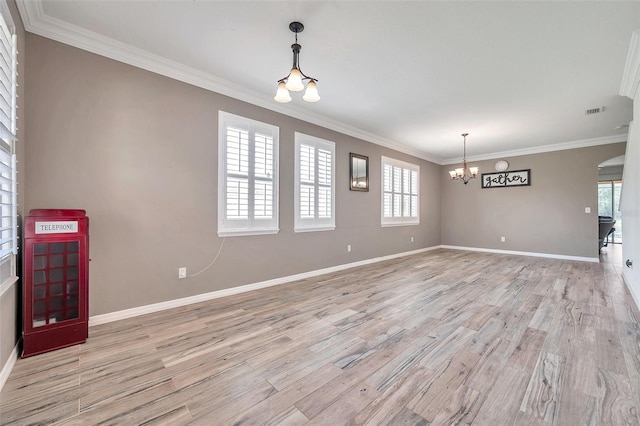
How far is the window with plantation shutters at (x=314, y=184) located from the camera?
4312 millimetres

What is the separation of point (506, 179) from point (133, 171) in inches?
321

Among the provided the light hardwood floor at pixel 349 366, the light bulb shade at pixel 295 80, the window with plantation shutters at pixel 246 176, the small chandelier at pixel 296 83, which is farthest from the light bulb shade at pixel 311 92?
the light hardwood floor at pixel 349 366

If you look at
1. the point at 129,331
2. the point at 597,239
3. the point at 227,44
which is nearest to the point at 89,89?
the point at 227,44

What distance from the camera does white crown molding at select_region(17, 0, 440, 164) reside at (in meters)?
2.27

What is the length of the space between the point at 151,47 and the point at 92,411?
3.11 metres

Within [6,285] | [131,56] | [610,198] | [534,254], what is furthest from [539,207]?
[6,285]

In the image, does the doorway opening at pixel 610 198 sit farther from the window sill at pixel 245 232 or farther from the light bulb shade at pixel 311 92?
the light bulb shade at pixel 311 92

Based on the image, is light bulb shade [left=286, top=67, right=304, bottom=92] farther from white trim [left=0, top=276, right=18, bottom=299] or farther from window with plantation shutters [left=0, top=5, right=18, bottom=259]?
white trim [left=0, top=276, right=18, bottom=299]

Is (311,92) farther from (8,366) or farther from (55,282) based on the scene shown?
(8,366)

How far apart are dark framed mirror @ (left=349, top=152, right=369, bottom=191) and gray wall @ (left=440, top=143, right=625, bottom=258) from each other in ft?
12.7

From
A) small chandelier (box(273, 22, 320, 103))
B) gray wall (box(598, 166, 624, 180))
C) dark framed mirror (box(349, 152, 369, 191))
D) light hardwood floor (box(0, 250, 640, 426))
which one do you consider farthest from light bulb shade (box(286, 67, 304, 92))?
gray wall (box(598, 166, 624, 180))

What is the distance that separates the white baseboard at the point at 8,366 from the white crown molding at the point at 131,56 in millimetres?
2633

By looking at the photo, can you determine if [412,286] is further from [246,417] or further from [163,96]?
[163,96]

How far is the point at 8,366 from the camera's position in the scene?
69.6 inches
